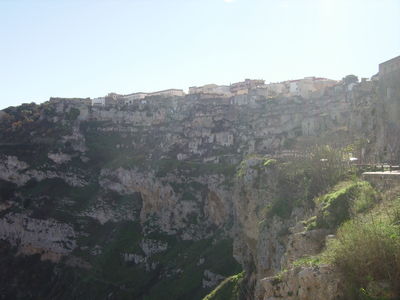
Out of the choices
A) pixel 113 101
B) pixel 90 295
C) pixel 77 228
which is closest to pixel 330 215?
pixel 90 295

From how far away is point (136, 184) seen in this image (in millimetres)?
78812

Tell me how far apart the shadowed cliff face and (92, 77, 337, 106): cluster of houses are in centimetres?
518

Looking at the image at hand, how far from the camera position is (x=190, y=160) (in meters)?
81.6

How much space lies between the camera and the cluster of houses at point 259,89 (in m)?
90.9

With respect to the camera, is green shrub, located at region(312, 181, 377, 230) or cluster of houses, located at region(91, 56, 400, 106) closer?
green shrub, located at region(312, 181, 377, 230)

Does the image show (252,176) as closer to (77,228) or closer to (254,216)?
(254,216)

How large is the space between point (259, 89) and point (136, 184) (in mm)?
29783

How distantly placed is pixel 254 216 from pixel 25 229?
52.7 metres

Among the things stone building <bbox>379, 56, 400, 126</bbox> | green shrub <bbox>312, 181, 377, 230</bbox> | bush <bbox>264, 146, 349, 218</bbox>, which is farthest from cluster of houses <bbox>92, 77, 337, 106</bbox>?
green shrub <bbox>312, 181, 377, 230</bbox>

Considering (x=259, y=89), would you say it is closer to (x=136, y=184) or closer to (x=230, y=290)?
(x=136, y=184)

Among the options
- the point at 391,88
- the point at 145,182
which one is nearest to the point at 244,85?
the point at 145,182

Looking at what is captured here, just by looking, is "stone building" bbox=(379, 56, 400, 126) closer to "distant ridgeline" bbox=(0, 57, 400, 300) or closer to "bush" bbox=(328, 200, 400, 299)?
"distant ridgeline" bbox=(0, 57, 400, 300)

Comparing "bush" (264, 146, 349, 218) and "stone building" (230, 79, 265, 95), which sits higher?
"stone building" (230, 79, 265, 95)

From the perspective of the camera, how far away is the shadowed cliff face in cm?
6253
